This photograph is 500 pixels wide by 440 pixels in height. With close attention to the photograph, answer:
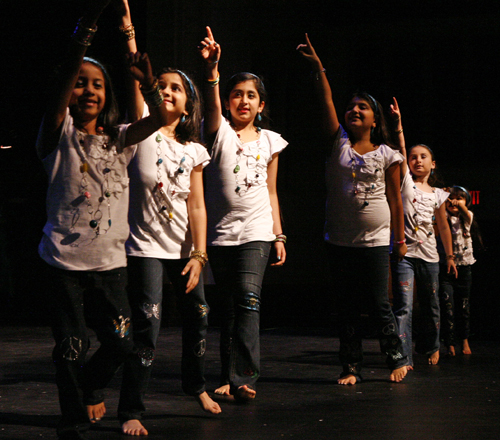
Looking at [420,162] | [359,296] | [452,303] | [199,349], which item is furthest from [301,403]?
[452,303]

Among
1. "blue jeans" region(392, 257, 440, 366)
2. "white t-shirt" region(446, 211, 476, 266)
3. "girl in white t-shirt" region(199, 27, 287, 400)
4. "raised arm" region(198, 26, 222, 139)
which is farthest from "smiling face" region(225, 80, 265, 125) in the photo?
"white t-shirt" region(446, 211, 476, 266)

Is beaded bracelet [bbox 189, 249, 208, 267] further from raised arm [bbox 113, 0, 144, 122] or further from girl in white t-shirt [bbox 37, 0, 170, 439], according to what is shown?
raised arm [bbox 113, 0, 144, 122]

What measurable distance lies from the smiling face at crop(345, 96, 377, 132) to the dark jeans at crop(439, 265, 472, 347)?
2.10 meters

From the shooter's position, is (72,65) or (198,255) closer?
(72,65)

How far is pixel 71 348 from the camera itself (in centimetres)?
273

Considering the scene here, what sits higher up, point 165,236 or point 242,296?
point 165,236

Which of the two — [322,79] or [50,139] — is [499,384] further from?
[50,139]

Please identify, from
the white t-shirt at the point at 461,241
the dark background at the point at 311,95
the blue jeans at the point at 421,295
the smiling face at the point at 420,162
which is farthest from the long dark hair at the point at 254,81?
the dark background at the point at 311,95

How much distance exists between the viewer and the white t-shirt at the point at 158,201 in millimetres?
3207

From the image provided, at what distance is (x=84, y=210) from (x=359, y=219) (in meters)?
2.06

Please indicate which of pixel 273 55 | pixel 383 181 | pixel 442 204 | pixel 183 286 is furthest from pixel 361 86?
pixel 183 286

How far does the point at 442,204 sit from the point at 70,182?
12.2 ft

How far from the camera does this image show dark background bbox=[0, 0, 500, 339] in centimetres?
909

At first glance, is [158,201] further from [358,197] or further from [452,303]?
[452,303]
